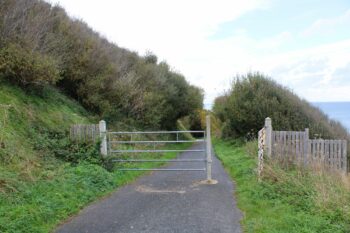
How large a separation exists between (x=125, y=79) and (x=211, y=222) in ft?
50.6

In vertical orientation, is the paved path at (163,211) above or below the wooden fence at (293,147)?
below

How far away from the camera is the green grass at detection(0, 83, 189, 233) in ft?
22.5

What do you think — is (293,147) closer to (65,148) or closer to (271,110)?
(65,148)

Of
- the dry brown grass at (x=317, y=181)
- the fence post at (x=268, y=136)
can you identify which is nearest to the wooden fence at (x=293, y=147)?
the fence post at (x=268, y=136)

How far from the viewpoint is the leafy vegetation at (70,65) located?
492 inches

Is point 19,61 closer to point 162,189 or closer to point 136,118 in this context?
point 162,189

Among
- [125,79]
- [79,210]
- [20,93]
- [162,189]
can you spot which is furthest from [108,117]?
[79,210]

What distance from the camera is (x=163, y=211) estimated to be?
313 inches

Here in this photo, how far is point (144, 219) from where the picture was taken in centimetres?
734

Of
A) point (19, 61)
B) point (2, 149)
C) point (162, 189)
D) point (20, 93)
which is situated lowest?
point (162, 189)

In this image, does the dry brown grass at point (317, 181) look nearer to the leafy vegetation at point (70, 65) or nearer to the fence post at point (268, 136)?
the fence post at point (268, 136)

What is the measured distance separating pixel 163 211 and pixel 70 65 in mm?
11078

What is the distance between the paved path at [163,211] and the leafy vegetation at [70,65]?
563cm

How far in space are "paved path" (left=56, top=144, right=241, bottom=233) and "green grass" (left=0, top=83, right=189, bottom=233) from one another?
46 cm
